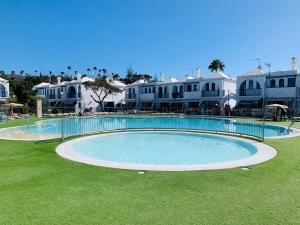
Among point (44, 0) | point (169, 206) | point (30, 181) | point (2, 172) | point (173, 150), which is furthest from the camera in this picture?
point (44, 0)

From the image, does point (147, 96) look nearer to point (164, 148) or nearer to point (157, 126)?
point (157, 126)

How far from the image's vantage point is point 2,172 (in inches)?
289

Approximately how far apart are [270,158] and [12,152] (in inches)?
369

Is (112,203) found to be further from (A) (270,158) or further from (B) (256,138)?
(B) (256,138)

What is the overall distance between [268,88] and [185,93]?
43.3ft

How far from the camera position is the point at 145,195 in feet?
18.2

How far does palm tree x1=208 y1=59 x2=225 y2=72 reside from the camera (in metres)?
53.8

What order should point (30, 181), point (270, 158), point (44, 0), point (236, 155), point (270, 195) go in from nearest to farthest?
1. point (270, 195)
2. point (30, 181)
3. point (270, 158)
4. point (236, 155)
5. point (44, 0)

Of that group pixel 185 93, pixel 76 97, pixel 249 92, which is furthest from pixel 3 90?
pixel 249 92

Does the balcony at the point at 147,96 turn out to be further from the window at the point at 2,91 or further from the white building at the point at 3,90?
the window at the point at 2,91

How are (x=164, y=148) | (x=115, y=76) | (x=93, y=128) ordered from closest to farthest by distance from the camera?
1. (x=164, y=148)
2. (x=93, y=128)
3. (x=115, y=76)

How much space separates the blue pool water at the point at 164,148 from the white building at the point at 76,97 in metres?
32.0

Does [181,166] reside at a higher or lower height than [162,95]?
lower

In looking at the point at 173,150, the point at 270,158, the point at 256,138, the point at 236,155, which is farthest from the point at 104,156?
the point at 256,138
